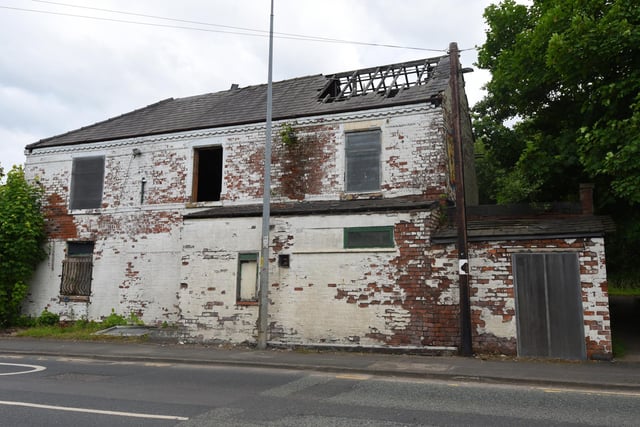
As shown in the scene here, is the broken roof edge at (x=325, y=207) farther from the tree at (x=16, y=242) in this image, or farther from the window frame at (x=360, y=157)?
the tree at (x=16, y=242)

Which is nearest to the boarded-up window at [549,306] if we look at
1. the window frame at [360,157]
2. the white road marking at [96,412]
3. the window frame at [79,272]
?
the window frame at [360,157]

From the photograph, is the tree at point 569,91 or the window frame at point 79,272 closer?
the tree at point 569,91

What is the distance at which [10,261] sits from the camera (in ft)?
52.4

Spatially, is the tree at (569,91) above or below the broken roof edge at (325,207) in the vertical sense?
above

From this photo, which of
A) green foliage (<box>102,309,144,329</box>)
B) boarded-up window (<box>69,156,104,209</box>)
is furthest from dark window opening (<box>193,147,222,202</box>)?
green foliage (<box>102,309,144,329</box>)

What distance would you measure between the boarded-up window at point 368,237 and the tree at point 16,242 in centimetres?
1151

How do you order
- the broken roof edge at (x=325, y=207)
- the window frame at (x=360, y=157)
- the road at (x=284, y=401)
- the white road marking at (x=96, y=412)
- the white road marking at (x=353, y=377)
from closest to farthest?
1. the road at (x=284, y=401)
2. the white road marking at (x=96, y=412)
3. the white road marking at (x=353, y=377)
4. the broken roof edge at (x=325, y=207)
5. the window frame at (x=360, y=157)

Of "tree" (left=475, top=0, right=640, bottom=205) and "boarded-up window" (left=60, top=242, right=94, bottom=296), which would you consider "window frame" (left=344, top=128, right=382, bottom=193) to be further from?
"boarded-up window" (left=60, top=242, right=94, bottom=296)

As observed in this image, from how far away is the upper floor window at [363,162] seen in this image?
1337 centimetres

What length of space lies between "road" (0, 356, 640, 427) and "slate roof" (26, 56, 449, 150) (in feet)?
26.4

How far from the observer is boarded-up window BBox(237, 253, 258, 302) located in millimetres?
12891

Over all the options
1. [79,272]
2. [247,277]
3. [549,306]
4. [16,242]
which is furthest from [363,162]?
[16,242]

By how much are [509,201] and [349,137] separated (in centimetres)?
618

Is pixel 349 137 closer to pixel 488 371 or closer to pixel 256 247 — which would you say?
pixel 256 247
